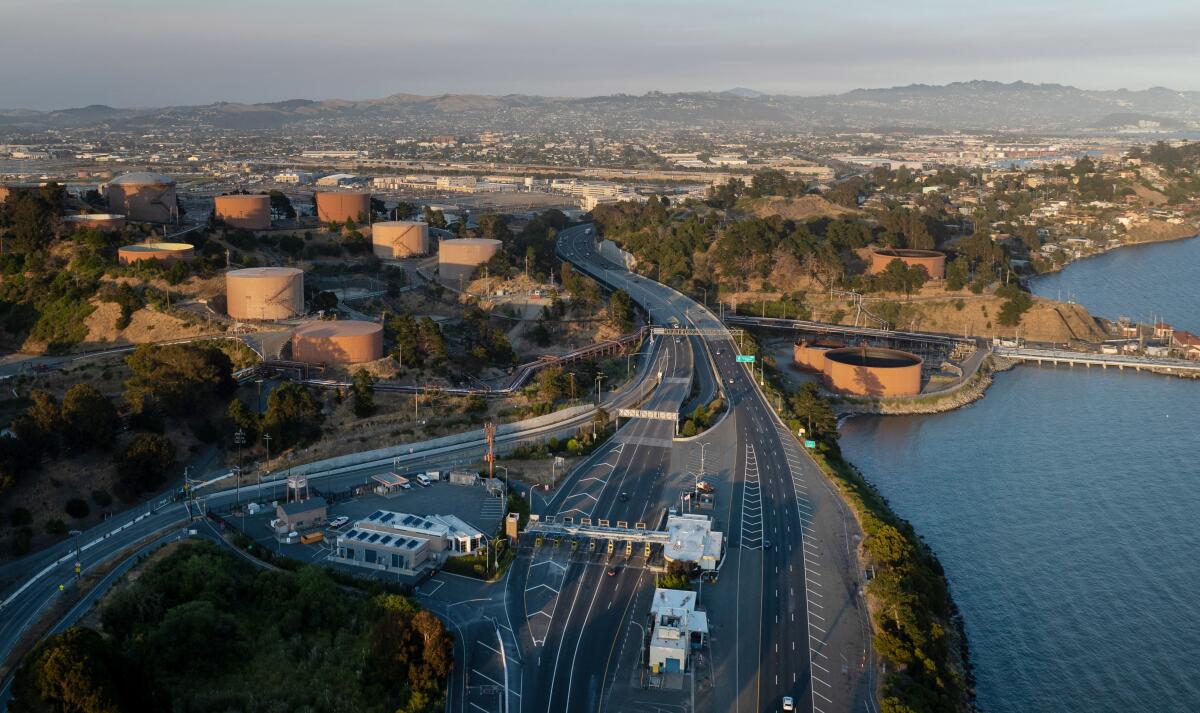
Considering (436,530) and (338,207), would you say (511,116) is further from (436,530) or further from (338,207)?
(436,530)

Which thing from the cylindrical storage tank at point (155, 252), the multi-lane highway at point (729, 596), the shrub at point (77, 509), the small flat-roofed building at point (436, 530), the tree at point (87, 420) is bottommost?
the multi-lane highway at point (729, 596)

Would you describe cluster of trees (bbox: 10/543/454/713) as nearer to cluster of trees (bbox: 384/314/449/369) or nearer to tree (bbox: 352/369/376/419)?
tree (bbox: 352/369/376/419)

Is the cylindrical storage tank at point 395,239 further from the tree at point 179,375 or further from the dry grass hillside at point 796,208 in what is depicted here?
the dry grass hillside at point 796,208

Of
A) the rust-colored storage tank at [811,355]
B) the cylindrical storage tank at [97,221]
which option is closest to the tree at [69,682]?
the cylindrical storage tank at [97,221]

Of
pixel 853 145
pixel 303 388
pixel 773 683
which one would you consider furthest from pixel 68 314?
pixel 853 145

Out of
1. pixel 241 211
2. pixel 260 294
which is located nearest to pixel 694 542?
pixel 260 294

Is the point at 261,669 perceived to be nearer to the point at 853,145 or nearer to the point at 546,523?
the point at 546,523
